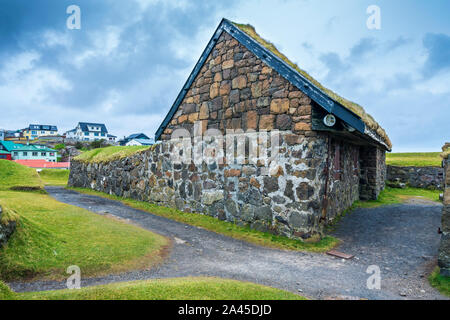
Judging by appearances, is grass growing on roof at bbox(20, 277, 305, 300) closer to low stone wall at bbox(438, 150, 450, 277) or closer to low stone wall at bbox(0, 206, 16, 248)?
low stone wall at bbox(0, 206, 16, 248)

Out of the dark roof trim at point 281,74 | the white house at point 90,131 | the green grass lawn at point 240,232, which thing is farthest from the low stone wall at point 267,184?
the white house at point 90,131

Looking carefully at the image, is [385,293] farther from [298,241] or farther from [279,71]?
[279,71]

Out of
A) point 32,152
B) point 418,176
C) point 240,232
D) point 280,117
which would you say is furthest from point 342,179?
point 32,152

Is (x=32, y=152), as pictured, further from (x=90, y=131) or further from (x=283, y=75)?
(x=283, y=75)

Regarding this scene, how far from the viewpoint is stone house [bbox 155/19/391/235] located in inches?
Answer: 301

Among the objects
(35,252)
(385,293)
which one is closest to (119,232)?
(35,252)

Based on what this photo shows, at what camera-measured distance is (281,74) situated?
8172mm

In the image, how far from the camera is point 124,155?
49.1 ft

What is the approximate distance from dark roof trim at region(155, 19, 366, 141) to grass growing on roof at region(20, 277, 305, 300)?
470 centimetres

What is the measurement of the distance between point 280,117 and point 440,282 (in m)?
5.21

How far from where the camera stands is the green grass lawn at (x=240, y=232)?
753 cm

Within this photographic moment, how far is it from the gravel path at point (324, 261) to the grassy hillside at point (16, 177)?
301 inches

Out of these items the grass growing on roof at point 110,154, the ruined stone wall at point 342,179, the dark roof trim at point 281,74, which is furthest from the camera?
the grass growing on roof at point 110,154

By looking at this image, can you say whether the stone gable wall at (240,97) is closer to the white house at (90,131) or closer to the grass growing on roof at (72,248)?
the grass growing on roof at (72,248)
